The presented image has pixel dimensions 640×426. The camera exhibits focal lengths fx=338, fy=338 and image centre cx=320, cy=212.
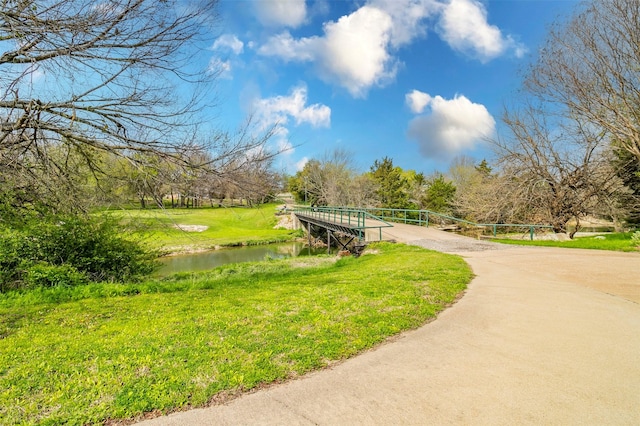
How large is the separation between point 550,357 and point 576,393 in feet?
2.44

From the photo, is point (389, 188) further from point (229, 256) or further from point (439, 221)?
point (229, 256)

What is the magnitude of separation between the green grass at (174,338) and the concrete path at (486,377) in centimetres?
30

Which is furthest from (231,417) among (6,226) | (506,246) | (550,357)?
(506,246)

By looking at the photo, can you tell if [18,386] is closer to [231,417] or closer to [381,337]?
[231,417]

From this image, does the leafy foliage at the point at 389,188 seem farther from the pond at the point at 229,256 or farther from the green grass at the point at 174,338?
the green grass at the point at 174,338

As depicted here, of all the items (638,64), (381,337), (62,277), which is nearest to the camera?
(381,337)

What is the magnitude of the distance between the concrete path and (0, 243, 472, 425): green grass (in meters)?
0.30

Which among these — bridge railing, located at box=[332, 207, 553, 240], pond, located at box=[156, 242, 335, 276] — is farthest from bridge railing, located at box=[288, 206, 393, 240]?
pond, located at box=[156, 242, 335, 276]

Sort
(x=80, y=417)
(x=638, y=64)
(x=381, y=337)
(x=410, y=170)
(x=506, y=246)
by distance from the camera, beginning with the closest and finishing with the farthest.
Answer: (x=80, y=417)
(x=381, y=337)
(x=506, y=246)
(x=638, y=64)
(x=410, y=170)

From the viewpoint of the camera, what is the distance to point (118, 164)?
5.65 meters

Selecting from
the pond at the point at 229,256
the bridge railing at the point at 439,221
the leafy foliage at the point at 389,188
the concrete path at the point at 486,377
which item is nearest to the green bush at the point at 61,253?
the concrete path at the point at 486,377

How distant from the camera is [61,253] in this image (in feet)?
25.7

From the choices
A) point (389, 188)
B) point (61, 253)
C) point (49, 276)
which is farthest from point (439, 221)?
point (49, 276)

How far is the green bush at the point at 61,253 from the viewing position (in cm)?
709
